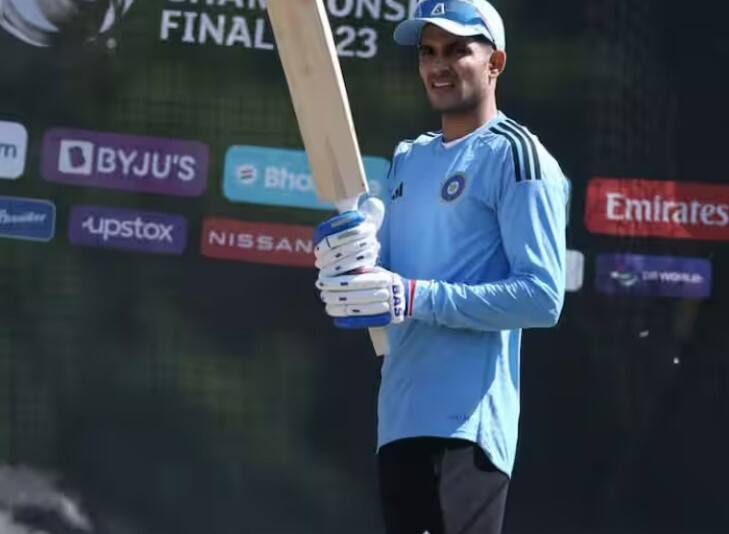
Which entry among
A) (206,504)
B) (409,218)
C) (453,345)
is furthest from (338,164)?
(206,504)

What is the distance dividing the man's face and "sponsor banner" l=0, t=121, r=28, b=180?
2402mm

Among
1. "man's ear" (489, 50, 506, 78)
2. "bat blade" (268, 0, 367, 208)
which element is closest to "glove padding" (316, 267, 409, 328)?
"bat blade" (268, 0, 367, 208)

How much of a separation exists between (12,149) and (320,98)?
2305mm

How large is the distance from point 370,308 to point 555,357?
2.33 m

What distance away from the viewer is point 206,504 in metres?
4.95

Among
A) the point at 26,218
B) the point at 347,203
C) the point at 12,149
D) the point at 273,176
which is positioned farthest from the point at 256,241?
the point at 347,203

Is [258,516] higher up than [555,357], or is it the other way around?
[555,357]

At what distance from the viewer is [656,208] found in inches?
193

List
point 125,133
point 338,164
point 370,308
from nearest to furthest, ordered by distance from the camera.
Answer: point 370,308 → point 338,164 → point 125,133

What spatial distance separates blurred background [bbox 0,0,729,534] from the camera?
16.1 feet

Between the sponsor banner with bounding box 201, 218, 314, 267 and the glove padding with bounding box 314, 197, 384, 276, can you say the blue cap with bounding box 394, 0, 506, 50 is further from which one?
the sponsor banner with bounding box 201, 218, 314, 267

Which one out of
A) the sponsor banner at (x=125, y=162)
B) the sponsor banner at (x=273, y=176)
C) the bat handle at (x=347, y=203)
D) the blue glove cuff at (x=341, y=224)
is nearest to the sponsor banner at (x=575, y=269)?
the sponsor banner at (x=273, y=176)

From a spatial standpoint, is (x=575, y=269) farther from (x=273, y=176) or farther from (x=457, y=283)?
(x=457, y=283)

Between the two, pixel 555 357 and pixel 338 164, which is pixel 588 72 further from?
pixel 338 164
